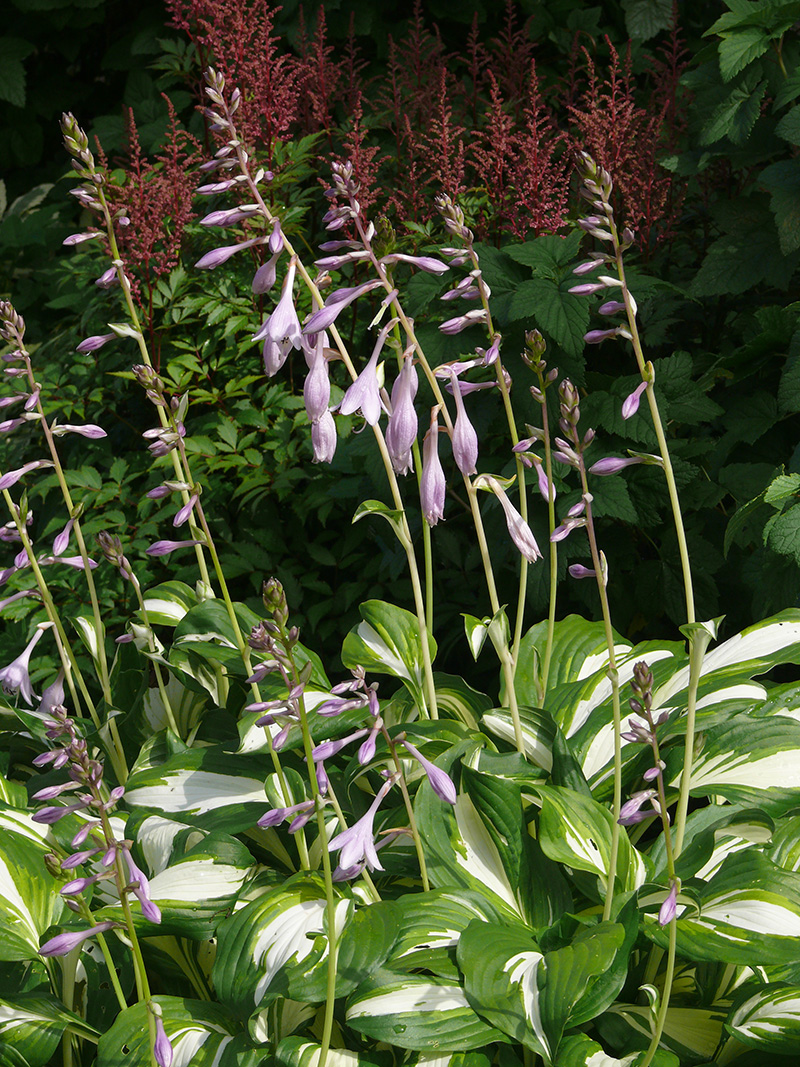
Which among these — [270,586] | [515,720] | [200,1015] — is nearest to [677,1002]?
[515,720]

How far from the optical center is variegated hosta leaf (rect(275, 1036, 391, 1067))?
57.0 inches

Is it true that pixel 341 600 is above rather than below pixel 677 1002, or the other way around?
above

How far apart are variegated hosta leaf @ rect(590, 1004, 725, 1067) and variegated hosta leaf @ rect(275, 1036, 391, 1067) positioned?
15.9 inches

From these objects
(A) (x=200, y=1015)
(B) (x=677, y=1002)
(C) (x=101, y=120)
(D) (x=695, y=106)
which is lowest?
(B) (x=677, y=1002)

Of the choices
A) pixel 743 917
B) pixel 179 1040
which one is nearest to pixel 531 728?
pixel 743 917

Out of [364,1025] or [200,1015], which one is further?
[200,1015]

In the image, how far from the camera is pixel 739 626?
3051mm

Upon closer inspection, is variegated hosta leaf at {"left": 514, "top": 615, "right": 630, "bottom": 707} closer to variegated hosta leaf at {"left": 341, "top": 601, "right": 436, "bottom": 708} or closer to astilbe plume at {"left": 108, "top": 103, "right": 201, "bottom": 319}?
variegated hosta leaf at {"left": 341, "top": 601, "right": 436, "bottom": 708}

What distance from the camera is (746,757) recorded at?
1841 mm

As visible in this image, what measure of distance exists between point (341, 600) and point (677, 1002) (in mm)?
1714

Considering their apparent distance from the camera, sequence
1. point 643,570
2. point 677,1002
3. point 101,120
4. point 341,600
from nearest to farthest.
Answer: point 677,1002 < point 643,570 < point 341,600 < point 101,120

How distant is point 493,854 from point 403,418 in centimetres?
85

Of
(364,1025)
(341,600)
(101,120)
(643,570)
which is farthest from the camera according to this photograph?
(101,120)

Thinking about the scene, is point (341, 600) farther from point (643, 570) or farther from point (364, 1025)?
point (364, 1025)
